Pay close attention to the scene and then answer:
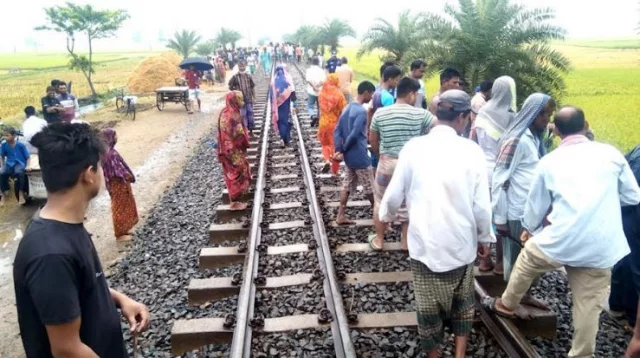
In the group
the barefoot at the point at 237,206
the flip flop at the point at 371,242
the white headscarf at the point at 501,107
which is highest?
the white headscarf at the point at 501,107

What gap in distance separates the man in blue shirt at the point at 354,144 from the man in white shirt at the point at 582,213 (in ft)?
8.12

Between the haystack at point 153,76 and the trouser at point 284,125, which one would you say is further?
the haystack at point 153,76

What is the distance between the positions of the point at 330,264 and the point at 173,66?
2403cm

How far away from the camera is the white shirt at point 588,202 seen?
292cm

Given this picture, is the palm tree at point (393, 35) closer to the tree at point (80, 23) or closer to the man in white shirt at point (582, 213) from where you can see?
the tree at point (80, 23)

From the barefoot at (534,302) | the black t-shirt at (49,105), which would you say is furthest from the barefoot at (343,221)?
the black t-shirt at (49,105)

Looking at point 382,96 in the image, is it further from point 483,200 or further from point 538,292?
point 483,200

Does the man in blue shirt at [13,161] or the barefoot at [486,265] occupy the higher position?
the man in blue shirt at [13,161]

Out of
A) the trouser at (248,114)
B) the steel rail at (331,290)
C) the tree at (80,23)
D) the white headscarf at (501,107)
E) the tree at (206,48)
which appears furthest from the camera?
the tree at (206,48)

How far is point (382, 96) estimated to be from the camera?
5770 mm

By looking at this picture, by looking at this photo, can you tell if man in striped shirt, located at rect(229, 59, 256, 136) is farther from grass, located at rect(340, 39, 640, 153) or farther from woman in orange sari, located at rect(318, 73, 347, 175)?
grass, located at rect(340, 39, 640, 153)

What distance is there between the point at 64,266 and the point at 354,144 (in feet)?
13.3

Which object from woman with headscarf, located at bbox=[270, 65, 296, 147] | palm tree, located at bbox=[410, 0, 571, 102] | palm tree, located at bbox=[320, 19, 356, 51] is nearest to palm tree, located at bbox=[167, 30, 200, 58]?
palm tree, located at bbox=[320, 19, 356, 51]

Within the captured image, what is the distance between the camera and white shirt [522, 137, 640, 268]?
115 inches
